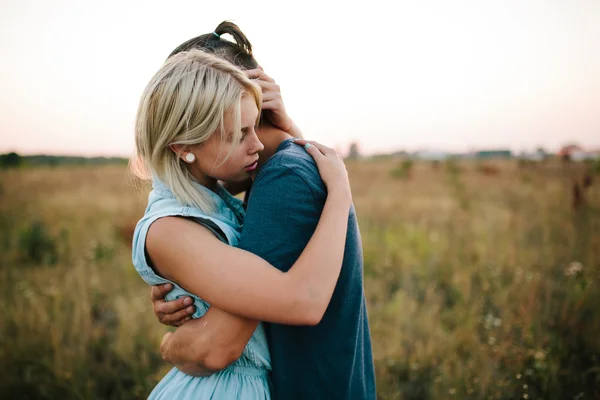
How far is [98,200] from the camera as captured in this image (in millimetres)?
11258

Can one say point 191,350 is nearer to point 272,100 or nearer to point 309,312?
point 309,312

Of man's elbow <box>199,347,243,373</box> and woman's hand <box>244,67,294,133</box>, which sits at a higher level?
woman's hand <box>244,67,294,133</box>

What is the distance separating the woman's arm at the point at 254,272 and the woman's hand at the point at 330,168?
7 cm

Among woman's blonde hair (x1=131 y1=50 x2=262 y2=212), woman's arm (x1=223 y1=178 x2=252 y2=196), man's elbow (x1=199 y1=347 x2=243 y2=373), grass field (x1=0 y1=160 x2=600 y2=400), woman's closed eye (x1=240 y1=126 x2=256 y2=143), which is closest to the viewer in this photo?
man's elbow (x1=199 y1=347 x2=243 y2=373)

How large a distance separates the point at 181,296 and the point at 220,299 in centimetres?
33

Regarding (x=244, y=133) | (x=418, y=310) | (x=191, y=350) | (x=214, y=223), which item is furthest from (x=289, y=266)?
(x=418, y=310)

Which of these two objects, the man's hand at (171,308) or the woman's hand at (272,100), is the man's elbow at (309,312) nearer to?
the man's hand at (171,308)

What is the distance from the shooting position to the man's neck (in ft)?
5.63

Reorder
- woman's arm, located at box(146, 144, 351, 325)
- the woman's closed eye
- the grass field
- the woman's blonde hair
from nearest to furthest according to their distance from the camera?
1. woman's arm, located at box(146, 144, 351, 325)
2. the woman's blonde hair
3. the woman's closed eye
4. the grass field

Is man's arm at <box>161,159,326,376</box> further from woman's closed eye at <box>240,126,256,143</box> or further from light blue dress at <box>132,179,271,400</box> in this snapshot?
woman's closed eye at <box>240,126,256,143</box>

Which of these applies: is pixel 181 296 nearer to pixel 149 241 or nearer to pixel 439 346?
pixel 149 241

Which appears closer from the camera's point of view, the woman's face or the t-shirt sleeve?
the t-shirt sleeve

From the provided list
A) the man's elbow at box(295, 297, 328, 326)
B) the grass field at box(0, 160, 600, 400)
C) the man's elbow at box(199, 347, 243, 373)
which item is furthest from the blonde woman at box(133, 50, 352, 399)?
the grass field at box(0, 160, 600, 400)

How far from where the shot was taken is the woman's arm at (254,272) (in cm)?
113
